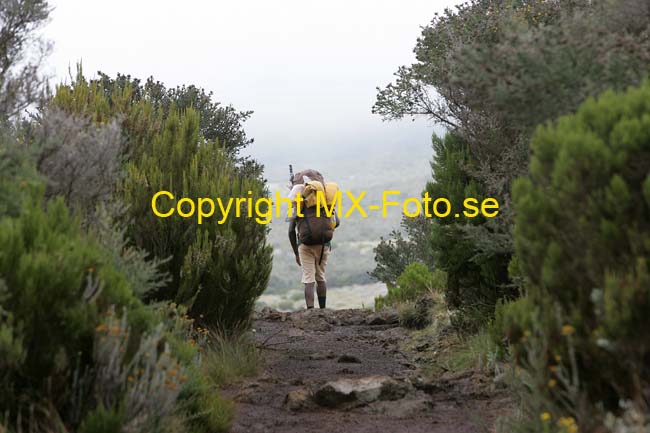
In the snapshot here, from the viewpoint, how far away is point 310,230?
13008mm

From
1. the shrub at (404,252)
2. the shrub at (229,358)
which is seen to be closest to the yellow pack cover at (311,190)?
the shrub at (229,358)

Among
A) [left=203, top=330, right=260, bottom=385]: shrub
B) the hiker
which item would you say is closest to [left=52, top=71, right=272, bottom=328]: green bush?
[left=203, top=330, right=260, bottom=385]: shrub

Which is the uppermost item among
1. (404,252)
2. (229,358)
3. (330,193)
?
(330,193)

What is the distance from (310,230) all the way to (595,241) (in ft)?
30.8

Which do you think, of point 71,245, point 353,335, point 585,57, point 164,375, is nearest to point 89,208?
point 71,245

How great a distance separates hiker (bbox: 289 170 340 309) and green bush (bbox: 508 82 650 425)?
8.58 m

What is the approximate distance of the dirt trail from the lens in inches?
239

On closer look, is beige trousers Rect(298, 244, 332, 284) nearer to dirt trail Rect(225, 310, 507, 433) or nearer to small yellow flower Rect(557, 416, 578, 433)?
dirt trail Rect(225, 310, 507, 433)

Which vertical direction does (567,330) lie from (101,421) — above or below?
above

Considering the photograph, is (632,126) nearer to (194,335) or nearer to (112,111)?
(194,335)

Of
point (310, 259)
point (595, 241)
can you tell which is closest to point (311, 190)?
point (310, 259)

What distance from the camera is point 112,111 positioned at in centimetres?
938

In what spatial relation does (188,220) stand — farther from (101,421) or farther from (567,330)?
(567,330)

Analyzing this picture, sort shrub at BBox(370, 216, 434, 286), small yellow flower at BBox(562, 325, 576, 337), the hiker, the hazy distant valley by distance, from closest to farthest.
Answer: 1. small yellow flower at BBox(562, 325, 576, 337)
2. the hiker
3. shrub at BBox(370, 216, 434, 286)
4. the hazy distant valley
